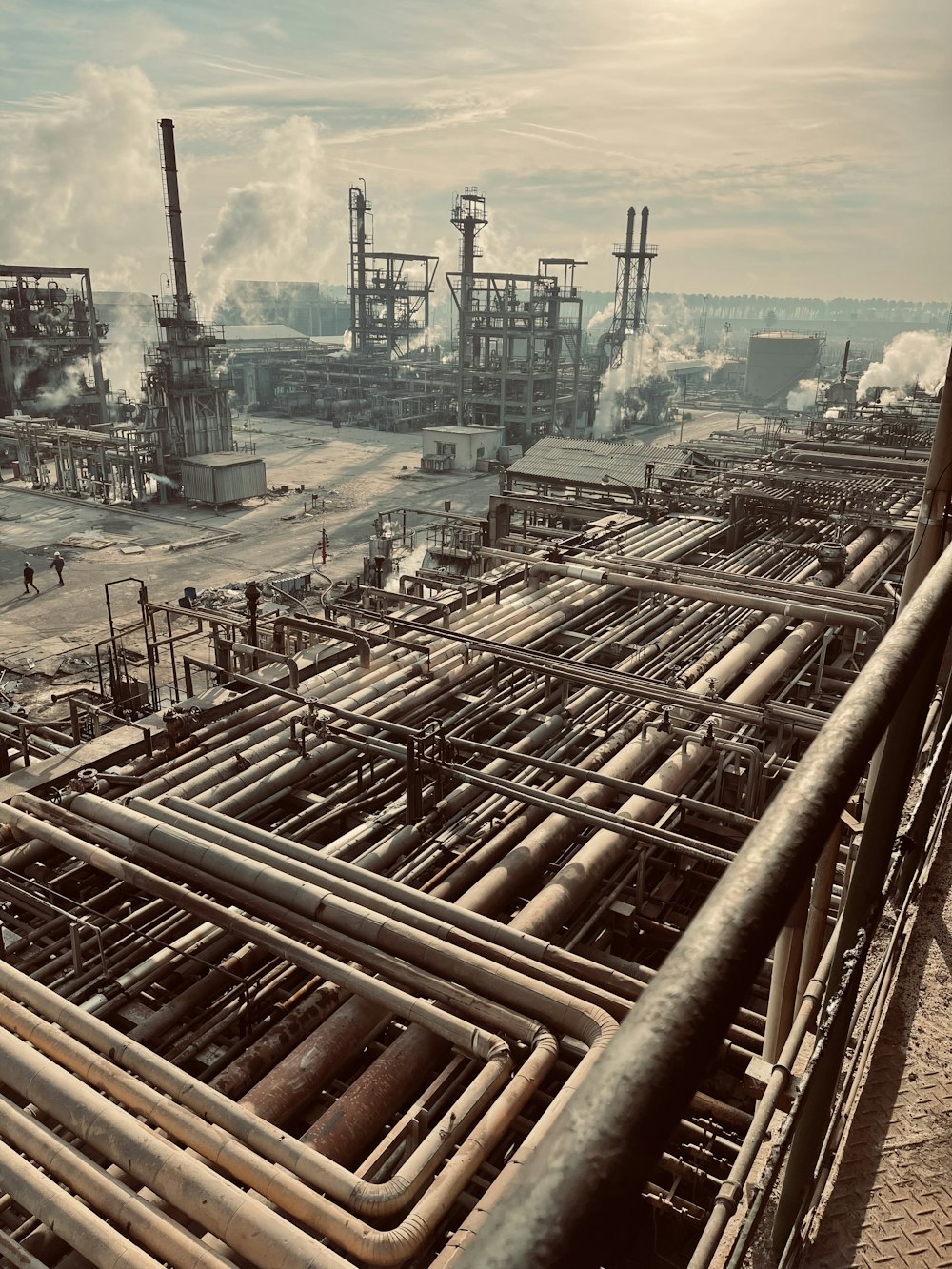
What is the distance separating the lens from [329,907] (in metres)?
6.48

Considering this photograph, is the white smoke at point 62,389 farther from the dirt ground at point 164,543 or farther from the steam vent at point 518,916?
the steam vent at point 518,916

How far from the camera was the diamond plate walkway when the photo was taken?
1981mm

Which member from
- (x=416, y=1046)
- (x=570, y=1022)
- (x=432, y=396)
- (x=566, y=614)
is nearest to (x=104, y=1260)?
(x=416, y=1046)

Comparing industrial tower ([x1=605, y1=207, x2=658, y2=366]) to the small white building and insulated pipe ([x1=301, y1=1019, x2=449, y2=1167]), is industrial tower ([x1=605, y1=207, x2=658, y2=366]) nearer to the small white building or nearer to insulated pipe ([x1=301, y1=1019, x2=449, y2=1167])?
the small white building

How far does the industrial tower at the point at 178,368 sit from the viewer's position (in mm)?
40500

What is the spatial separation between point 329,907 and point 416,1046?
3.60 ft

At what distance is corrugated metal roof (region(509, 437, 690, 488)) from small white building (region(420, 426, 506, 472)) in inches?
583

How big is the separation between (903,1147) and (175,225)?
151ft

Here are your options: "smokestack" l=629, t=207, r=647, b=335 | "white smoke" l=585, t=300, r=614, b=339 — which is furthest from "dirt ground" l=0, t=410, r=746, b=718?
"white smoke" l=585, t=300, r=614, b=339

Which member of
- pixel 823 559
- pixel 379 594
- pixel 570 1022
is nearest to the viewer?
pixel 570 1022

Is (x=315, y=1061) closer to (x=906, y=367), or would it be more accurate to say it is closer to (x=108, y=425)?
(x=108, y=425)

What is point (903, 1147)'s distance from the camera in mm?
2273

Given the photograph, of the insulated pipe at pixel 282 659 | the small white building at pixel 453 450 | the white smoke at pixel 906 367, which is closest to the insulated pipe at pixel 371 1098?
the insulated pipe at pixel 282 659

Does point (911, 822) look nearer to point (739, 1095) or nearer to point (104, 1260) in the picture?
point (104, 1260)
